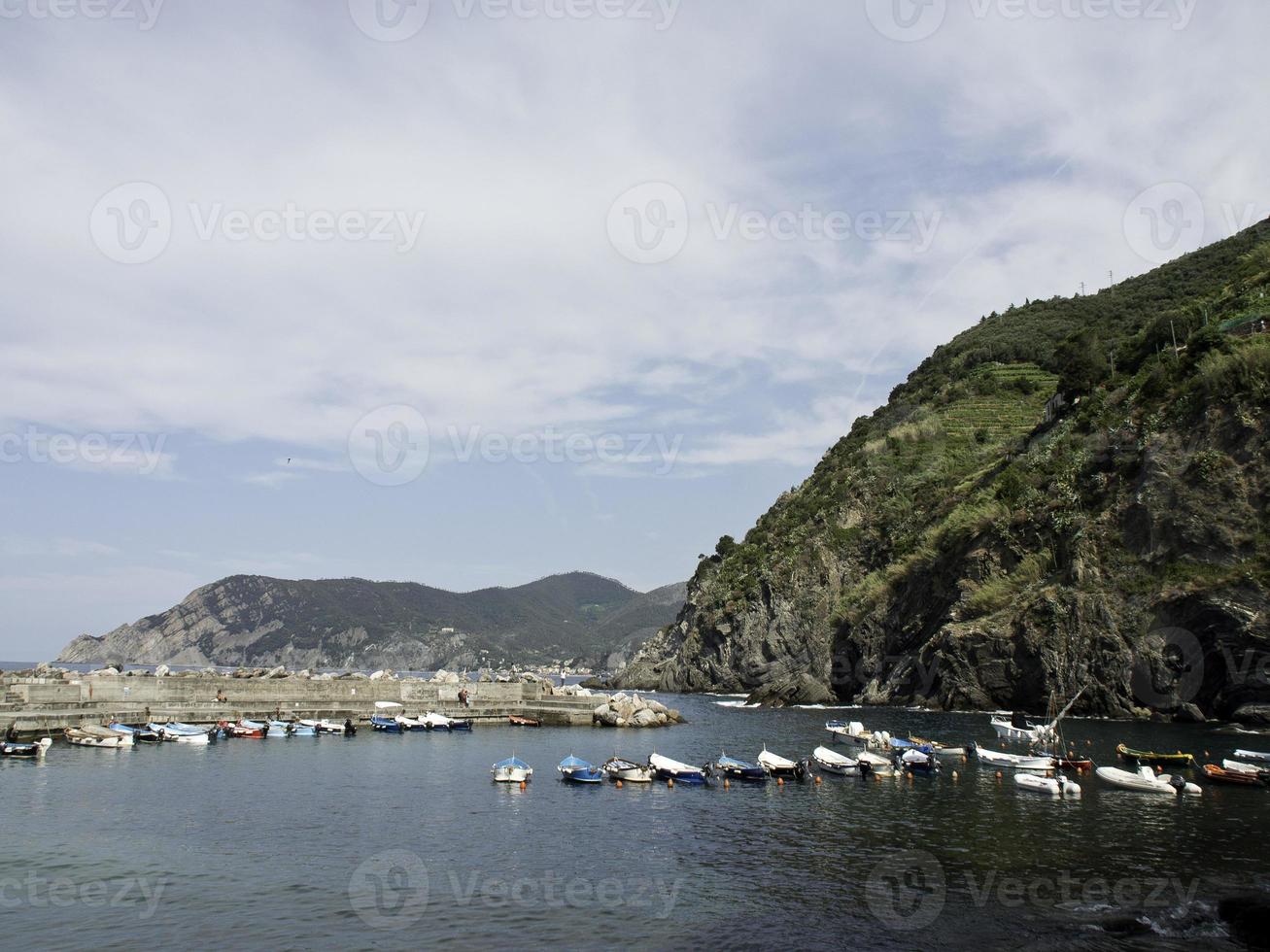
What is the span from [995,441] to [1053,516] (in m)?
63.6

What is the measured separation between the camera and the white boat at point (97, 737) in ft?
213

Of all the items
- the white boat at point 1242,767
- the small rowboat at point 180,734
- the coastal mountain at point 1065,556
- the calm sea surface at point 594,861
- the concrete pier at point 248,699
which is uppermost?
the coastal mountain at point 1065,556

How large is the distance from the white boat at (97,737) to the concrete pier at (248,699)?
2.82m

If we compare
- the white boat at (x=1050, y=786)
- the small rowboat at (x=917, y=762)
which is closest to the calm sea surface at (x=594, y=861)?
the white boat at (x=1050, y=786)

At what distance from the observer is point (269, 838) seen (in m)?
37.4

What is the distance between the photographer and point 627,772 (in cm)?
5534

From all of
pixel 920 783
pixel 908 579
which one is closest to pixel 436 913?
pixel 920 783

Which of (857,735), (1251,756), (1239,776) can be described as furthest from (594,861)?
(1251,756)

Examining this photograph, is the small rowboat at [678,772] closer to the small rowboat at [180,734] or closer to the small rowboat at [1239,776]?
the small rowboat at [1239,776]

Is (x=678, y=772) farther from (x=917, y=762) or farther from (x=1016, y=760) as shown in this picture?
(x=1016, y=760)

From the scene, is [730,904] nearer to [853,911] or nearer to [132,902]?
[853,911]

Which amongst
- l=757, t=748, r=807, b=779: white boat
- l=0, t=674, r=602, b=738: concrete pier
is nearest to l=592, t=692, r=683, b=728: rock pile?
l=0, t=674, r=602, b=738: concrete pier

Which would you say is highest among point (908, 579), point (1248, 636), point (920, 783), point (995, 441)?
point (995, 441)

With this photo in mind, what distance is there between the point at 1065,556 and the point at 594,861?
78.8 metres
